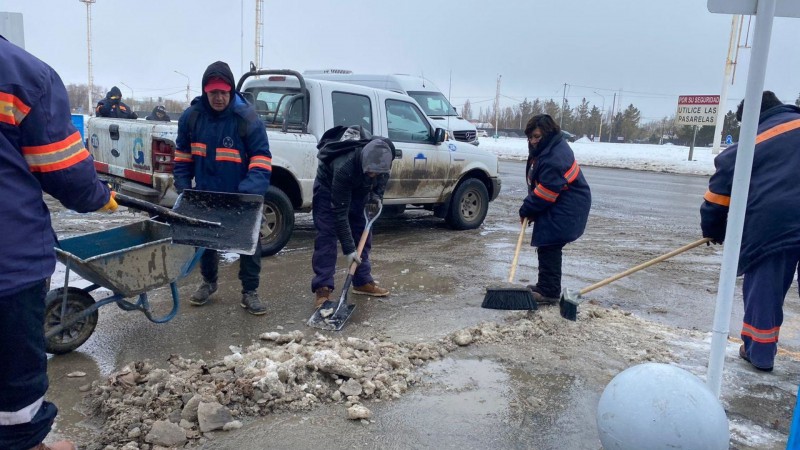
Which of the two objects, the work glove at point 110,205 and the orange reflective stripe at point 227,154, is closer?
the work glove at point 110,205

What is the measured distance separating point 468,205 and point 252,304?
500cm

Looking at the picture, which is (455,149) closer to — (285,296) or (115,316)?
(285,296)

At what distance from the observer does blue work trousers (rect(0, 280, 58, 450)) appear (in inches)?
85.5

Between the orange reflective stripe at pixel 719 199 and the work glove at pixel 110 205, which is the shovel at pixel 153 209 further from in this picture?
the orange reflective stripe at pixel 719 199

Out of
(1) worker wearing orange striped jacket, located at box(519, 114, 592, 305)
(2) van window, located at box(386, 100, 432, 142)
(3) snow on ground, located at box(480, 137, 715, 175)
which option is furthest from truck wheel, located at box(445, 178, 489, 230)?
(3) snow on ground, located at box(480, 137, 715, 175)

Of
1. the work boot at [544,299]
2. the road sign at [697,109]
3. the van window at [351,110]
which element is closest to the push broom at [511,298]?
Answer: the work boot at [544,299]

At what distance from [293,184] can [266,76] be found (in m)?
1.65

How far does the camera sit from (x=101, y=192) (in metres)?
2.59

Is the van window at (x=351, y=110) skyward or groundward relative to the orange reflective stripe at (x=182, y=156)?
skyward

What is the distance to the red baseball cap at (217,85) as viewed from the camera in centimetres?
449

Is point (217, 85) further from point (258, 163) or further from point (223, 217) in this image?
point (223, 217)

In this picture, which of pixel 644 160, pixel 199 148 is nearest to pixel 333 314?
pixel 199 148

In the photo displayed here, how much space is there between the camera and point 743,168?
2.78m

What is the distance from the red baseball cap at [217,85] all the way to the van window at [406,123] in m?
3.50
